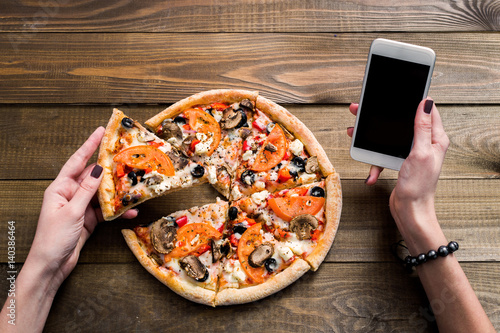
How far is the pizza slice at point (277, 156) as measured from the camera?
130 inches

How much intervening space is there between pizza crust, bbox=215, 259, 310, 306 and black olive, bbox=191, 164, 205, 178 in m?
0.98

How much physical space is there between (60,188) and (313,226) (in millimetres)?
2052

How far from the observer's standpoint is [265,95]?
12.1ft

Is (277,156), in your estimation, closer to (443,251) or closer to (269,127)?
(269,127)

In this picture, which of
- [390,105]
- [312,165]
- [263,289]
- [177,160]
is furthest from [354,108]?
[263,289]

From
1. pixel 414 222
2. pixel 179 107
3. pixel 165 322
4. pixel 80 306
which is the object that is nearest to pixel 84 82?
pixel 179 107

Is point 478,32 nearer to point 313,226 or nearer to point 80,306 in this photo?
point 313,226

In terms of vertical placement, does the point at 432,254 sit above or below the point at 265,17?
below

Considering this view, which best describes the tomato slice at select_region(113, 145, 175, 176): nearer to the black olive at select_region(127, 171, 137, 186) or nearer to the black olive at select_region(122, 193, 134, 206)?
the black olive at select_region(127, 171, 137, 186)

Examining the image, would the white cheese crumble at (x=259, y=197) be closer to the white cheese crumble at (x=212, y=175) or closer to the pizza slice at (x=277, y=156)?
the pizza slice at (x=277, y=156)

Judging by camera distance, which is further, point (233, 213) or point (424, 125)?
point (233, 213)

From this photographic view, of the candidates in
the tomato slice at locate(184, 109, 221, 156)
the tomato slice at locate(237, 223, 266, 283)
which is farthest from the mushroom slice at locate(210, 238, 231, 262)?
the tomato slice at locate(184, 109, 221, 156)

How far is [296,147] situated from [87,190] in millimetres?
1722

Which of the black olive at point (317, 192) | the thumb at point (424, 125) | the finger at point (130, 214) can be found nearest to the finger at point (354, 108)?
the thumb at point (424, 125)
